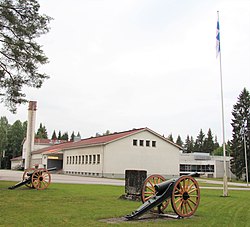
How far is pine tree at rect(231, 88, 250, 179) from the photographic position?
59188 mm

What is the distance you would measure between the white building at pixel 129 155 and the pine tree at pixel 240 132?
17986mm

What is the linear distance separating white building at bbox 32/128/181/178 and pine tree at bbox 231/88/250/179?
18.0m

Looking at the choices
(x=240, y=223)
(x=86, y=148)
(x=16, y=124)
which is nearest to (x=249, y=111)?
(x=86, y=148)

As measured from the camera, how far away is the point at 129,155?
42.6 meters

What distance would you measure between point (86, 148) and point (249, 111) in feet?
108

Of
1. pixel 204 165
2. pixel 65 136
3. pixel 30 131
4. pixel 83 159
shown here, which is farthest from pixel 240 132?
pixel 65 136

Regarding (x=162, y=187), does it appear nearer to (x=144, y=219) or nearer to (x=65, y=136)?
(x=144, y=219)

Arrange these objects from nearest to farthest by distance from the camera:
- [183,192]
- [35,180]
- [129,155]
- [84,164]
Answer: [183,192]
[35,180]
[129,155]
[84,164]

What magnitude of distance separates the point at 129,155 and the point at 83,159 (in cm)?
807

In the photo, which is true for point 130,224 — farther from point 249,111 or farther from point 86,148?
point 249,111

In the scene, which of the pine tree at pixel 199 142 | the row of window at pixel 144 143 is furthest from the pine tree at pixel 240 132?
the pine tree at pixel 199 142

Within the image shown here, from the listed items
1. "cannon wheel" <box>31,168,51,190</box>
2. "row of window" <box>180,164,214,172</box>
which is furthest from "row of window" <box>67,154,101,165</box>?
"row of window" <box>180,164,214,172</box>

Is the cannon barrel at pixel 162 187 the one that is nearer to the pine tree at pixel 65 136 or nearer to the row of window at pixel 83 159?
the row of window at pixel 83 159

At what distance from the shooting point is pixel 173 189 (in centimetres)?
935
